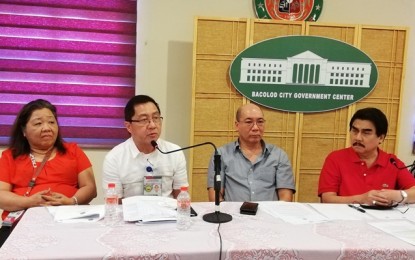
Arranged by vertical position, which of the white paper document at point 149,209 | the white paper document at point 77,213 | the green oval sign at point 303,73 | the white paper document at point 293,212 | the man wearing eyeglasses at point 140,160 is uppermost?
the green oval sign at point 303,73

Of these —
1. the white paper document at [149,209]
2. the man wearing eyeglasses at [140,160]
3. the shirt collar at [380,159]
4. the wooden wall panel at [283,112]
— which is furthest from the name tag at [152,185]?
the shirt collar at [380,159]

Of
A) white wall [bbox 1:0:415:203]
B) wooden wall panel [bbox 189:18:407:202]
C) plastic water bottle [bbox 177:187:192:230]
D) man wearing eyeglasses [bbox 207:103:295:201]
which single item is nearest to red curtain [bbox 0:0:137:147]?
white wall [bbox 1:0:415:203]

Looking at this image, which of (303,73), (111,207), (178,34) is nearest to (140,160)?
(111,207)

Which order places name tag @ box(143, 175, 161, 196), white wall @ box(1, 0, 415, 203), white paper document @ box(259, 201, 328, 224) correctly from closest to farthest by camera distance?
white paper document @ box(259, 201, 328, 224) → name tag @ box(143, 175, 161, 196) → white wall @ box(1, 0, 415, 203)

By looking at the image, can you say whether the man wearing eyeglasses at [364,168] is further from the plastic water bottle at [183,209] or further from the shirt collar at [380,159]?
the plastic water bottle at [183,209]

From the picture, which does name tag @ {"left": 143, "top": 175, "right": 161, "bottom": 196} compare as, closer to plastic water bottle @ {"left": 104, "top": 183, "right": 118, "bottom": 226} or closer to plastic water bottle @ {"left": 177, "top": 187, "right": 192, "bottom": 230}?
plastic water bottle @ {"left": 104, "top": 183, "right": 118, "bottom": 226}

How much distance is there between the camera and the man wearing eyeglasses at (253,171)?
2.30m

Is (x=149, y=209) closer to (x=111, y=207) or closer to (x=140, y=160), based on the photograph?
(x=111, y=207)

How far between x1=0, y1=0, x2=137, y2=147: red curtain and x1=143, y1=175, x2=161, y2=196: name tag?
126 centimetres

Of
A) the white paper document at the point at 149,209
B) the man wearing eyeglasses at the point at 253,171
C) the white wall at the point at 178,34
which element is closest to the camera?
the white paper document at the point at 149,209

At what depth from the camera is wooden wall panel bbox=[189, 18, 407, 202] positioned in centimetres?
294

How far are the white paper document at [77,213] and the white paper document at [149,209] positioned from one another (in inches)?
4.7

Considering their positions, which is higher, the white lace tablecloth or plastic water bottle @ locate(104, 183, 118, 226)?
plastic water bottle @ locate(104, 183, 118, 226)

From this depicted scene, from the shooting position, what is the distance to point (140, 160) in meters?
2.13
